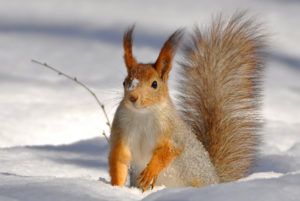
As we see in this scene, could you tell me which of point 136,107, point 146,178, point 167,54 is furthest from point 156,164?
point 167,54

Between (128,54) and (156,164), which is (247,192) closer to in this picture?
(156,164)

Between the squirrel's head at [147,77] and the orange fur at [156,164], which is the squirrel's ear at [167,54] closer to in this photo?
the squirrel's head at [147,77]

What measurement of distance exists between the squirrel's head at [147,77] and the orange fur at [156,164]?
16cm

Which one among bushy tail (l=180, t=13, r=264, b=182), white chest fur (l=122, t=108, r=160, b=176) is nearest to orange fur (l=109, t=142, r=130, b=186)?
white chest fur (l=122, t=108, r=160, b=176)

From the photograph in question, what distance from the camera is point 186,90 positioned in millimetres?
4168

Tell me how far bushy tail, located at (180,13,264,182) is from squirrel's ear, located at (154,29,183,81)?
24.9 inches

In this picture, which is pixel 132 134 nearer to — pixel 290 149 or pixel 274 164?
pixel 274 164

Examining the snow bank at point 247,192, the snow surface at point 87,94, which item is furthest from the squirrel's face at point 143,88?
the snow bank at point 247,192

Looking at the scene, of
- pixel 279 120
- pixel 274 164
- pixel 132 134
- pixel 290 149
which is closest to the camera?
pixel 132 134

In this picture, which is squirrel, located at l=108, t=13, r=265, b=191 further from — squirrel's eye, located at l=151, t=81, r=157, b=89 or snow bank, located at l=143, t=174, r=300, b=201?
snow bank, located at l=143, t=174, r=300, b=201

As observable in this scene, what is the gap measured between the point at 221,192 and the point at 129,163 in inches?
36.1

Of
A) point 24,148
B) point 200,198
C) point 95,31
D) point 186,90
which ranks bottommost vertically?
point 95,31

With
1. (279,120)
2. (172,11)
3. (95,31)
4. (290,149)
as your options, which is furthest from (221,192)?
(172,11)

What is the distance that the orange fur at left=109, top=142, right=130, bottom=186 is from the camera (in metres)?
3.47
